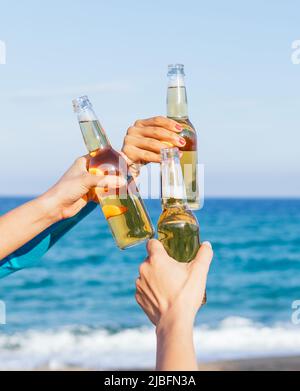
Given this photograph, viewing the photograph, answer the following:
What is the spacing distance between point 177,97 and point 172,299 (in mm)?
710

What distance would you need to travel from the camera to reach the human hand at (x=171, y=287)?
1690 millimetres

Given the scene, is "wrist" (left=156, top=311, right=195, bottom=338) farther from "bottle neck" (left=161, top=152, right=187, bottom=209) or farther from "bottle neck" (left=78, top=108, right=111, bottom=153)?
"bottle neck" (left=78, top=108, right=111, bottom=153)

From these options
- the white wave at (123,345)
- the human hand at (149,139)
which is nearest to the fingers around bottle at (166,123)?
the human hand at (149,139)

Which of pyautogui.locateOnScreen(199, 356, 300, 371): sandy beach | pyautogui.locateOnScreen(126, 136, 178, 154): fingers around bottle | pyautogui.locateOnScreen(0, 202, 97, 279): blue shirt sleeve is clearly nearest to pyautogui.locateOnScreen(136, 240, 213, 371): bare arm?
pyautogui.locateOnScreen(126, 136, 178, 154): fingers around bottle

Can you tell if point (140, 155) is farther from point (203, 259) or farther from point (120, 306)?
point (120, 306)

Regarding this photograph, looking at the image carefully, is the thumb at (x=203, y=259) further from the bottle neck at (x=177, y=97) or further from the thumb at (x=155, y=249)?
the bottle neck at (x=177, y=97)

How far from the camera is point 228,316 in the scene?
13.2 meters

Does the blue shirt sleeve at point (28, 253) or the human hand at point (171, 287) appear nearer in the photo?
the human hand at point (171, 287)

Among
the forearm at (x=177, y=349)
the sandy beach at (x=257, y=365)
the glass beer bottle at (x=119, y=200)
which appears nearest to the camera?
the forearm at (x=177, y=349)

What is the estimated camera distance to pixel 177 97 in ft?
7.40

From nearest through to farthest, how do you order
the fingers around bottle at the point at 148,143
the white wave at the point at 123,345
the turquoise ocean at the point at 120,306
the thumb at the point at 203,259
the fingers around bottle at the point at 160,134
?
the thumb at the point at 203,259 → the fingers around bottle at the point at 160,134 → the fingers around bottle at the point at 148,143 → the white wave at the point at 123,345 → the turquoise ocean at the point at 120,306

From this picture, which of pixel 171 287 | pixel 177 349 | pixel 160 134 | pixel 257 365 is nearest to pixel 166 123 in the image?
pixel 160 134

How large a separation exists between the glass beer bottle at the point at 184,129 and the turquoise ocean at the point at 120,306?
7.07 meters

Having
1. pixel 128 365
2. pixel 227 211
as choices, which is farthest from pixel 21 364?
pixel 227 211
